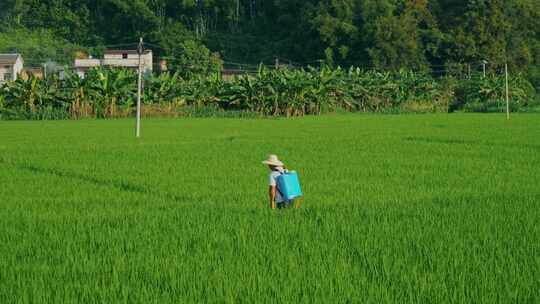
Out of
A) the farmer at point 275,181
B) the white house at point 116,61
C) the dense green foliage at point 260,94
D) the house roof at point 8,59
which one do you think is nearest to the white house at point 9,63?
the house roof at point 8,59

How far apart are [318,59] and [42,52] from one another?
20922 mm

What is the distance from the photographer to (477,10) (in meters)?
59.5

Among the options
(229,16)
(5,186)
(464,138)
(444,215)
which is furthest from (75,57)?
(444,215)

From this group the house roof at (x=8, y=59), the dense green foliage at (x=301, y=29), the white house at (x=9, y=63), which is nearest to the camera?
the white house at (x=9, y=63)

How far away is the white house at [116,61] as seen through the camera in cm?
5904

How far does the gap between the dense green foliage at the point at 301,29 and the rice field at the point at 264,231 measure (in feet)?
147

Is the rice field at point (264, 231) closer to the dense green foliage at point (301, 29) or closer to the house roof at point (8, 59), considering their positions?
the house roof at point (8, 59)

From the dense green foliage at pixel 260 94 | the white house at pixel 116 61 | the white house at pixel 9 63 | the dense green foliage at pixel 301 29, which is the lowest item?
the dense green foliage at pixel 260 94

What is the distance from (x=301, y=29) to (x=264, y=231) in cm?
6095

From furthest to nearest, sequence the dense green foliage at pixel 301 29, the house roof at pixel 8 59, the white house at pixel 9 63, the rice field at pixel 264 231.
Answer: the dense green foliage at pixel 301 29 → the house roof at pixel 8 59 → the white house at pixel 9 63 → the rice field at pixel 264 231

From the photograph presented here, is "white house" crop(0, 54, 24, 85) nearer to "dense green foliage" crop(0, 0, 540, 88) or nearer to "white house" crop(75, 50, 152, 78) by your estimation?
"white house" crop(75, 50, 152, 78)

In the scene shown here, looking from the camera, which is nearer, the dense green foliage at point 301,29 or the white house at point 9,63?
the white house at point 9,63

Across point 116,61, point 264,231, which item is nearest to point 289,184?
point 264,231

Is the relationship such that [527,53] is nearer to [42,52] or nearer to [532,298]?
[42,52]
